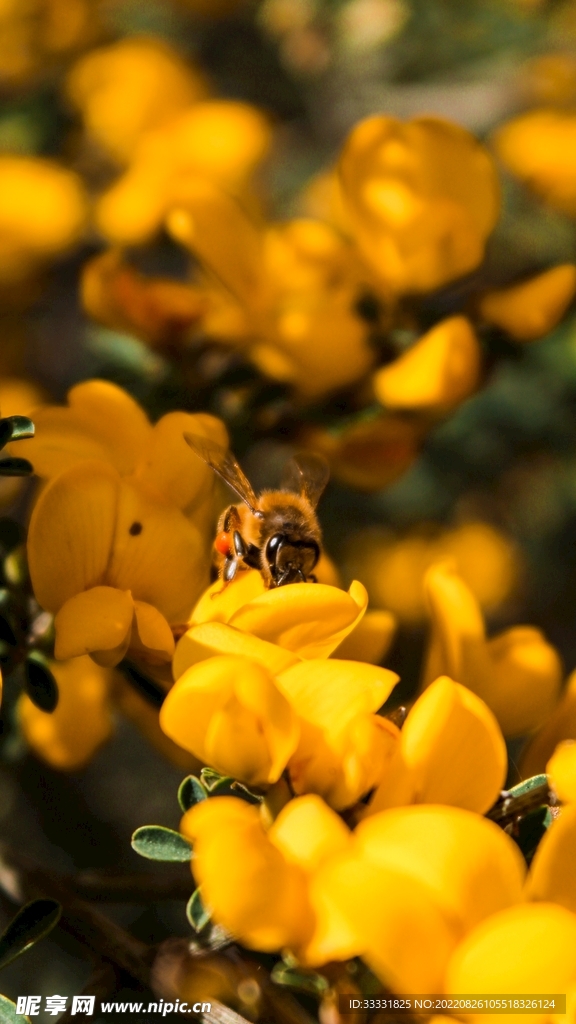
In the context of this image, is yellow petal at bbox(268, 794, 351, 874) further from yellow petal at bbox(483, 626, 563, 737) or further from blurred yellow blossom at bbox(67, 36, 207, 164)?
blurred yellow blossom at bbox(67, 36, 207, 164)

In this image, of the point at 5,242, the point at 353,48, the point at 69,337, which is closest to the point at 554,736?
the point at 5,242

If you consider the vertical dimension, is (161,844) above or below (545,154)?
below

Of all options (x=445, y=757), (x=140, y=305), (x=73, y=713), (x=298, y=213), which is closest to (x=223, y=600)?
(x=445, y=757)

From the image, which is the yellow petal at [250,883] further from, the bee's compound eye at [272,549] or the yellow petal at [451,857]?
the bee's compound eye at [272,549]

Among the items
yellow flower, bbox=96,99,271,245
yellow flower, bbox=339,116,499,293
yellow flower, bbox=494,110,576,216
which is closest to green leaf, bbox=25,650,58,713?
yellow flower, bbox=339,116,499,293

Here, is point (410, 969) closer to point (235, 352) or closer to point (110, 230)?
point (235, 352)

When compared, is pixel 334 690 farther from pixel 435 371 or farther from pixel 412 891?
pixel 435 371
